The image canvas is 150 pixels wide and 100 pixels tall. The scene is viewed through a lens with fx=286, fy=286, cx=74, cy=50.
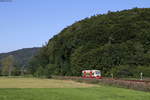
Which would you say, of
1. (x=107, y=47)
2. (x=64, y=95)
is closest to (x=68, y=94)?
(x=64, y=95)

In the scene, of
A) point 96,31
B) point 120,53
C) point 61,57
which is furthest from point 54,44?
point 120,53

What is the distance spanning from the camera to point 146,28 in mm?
94625

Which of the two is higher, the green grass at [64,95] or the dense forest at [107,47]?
the dense forest at [107,47]

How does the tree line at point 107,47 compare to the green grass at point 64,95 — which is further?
the tree line at point 107,47

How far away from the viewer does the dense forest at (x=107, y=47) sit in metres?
83.2

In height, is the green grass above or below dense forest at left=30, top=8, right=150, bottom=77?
below

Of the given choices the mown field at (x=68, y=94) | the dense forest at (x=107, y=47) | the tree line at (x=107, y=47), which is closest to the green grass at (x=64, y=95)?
the mown field at (x=68, y=94)

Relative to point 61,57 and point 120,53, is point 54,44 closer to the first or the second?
point 61,57

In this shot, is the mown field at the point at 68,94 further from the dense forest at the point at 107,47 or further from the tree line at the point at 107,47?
the dense forest at the point at 107,47

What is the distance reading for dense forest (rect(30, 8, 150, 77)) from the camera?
83188mm

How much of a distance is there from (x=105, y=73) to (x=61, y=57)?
26.2 m

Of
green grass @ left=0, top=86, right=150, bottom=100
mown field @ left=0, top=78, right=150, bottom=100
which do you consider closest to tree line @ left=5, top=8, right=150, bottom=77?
mown field @ left=0, top=78, right=150, bottom=100

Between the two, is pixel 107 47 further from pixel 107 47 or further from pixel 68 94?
pixel 68 94

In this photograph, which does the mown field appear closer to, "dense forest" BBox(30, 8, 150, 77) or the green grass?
the green grass
